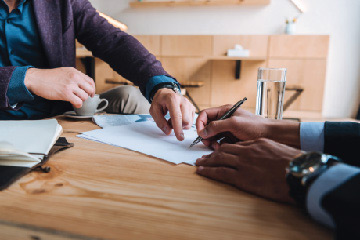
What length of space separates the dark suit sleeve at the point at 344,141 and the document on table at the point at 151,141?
247 millimetres

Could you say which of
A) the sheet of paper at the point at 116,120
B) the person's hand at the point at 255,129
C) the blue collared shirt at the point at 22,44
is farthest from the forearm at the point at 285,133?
the blue collared shirt at the point at 22,44

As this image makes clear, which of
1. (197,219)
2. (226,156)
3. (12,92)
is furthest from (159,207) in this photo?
(12,92)

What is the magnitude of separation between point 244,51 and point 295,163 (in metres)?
3.56

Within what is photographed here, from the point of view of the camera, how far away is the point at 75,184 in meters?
0.41

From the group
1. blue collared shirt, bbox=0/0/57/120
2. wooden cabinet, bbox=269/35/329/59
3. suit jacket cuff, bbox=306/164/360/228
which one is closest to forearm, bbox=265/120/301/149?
suit jacket cuff, bbox=306/164/360/228

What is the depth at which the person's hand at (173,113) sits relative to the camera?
687mm

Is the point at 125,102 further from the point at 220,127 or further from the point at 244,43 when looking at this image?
the point at 244,43

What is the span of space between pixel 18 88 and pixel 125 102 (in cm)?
66

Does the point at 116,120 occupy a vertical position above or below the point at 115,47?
below

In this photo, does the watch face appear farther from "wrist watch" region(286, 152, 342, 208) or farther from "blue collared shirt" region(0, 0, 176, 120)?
"blue collared shirt" region(0, 0, 176, 120)

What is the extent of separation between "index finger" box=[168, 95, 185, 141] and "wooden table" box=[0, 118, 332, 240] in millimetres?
192

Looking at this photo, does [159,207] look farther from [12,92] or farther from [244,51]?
[244,51]

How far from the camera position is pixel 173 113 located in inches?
27.6

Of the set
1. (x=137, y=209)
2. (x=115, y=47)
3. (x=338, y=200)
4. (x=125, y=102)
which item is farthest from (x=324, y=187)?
(x=125, y=102)
